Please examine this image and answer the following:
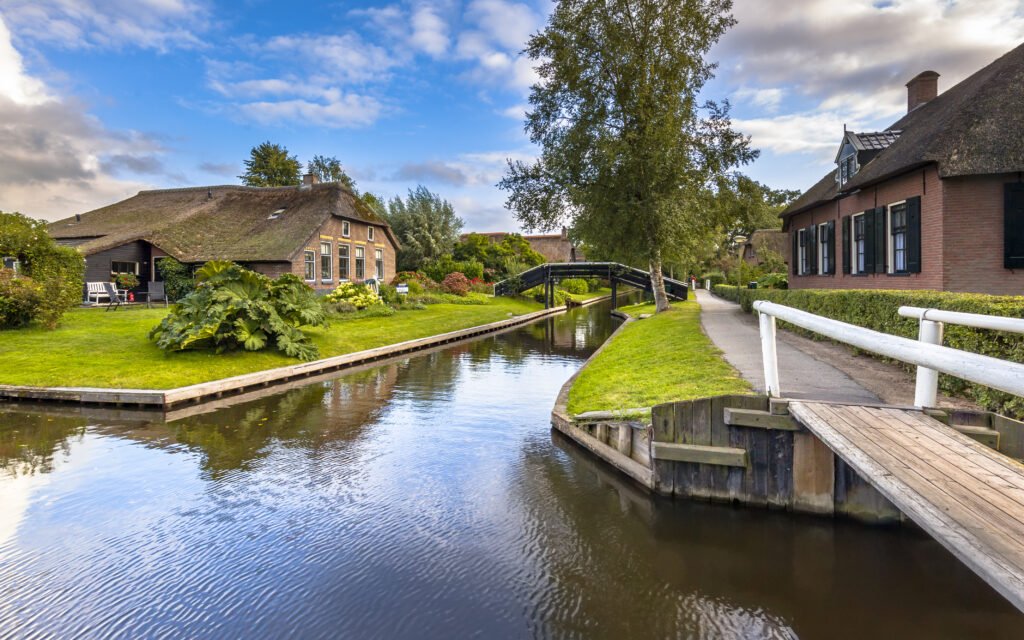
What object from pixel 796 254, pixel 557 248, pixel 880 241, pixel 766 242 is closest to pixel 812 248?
pixel 796 254

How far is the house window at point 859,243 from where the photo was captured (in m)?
17.3

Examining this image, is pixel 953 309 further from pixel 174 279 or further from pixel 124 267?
pixel 124 267

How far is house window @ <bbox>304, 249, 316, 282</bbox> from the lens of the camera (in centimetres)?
2881

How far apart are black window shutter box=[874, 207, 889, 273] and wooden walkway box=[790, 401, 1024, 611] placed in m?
13.1

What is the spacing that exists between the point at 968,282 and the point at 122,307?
88.8 ft

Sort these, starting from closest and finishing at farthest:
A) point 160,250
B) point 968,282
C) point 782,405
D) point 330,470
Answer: point 782,405 → point 330,470 → point 968,282 → point 160,250

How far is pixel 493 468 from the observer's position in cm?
771

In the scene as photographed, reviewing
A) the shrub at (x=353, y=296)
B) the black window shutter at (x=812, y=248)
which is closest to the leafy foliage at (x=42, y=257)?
the shrub at (x=353, y=296)

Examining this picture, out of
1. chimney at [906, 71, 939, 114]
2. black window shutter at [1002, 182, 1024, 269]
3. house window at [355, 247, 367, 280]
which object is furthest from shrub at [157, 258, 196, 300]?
chimney at [906, 71, 939, 114]

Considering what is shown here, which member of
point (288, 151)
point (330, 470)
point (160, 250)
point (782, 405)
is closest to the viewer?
point (782, 405)

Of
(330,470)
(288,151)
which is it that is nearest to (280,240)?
(330,470)

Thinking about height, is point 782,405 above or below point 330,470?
above

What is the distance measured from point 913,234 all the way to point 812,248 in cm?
825

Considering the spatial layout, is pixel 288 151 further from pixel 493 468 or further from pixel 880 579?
pixel 880 579
